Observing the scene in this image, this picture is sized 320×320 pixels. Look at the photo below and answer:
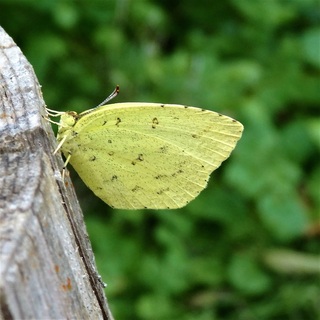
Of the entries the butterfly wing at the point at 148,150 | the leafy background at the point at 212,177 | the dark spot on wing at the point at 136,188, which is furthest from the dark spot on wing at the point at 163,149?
the leafy background at the point at 212,177

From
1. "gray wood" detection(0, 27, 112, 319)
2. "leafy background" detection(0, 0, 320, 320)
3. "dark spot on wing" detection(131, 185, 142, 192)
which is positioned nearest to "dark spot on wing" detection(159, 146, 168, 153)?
"dark spot on wing" detection(131, 185, 142, 192)

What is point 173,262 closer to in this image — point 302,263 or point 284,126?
point 302,263

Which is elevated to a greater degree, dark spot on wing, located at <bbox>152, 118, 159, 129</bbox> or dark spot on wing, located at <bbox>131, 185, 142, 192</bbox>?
dark spot on wing, located at <bbox>152, 118, 159, 129</bbox>

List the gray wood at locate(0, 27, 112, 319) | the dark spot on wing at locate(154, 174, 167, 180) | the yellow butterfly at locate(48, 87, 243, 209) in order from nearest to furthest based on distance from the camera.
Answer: the gray wood at locate(0, 27, 112, 319) < the yellow butterfly at locate(48, 87, 243, 209) < the dark spot on wing at locate(154, 174, 167, 180)

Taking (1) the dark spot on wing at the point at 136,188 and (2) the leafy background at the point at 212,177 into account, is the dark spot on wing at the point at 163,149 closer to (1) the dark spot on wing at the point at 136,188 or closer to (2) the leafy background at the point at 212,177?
(1) the dark spot on wing at the point at 136,188

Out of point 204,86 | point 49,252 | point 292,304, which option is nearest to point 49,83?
point 204,86

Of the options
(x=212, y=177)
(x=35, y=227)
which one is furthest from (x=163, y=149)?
(x=212, y=177)

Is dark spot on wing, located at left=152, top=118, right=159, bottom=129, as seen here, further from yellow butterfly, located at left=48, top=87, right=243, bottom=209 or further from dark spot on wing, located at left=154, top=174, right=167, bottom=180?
dark spot on wing, located at left=154, top=174, right=167, bottom=180
